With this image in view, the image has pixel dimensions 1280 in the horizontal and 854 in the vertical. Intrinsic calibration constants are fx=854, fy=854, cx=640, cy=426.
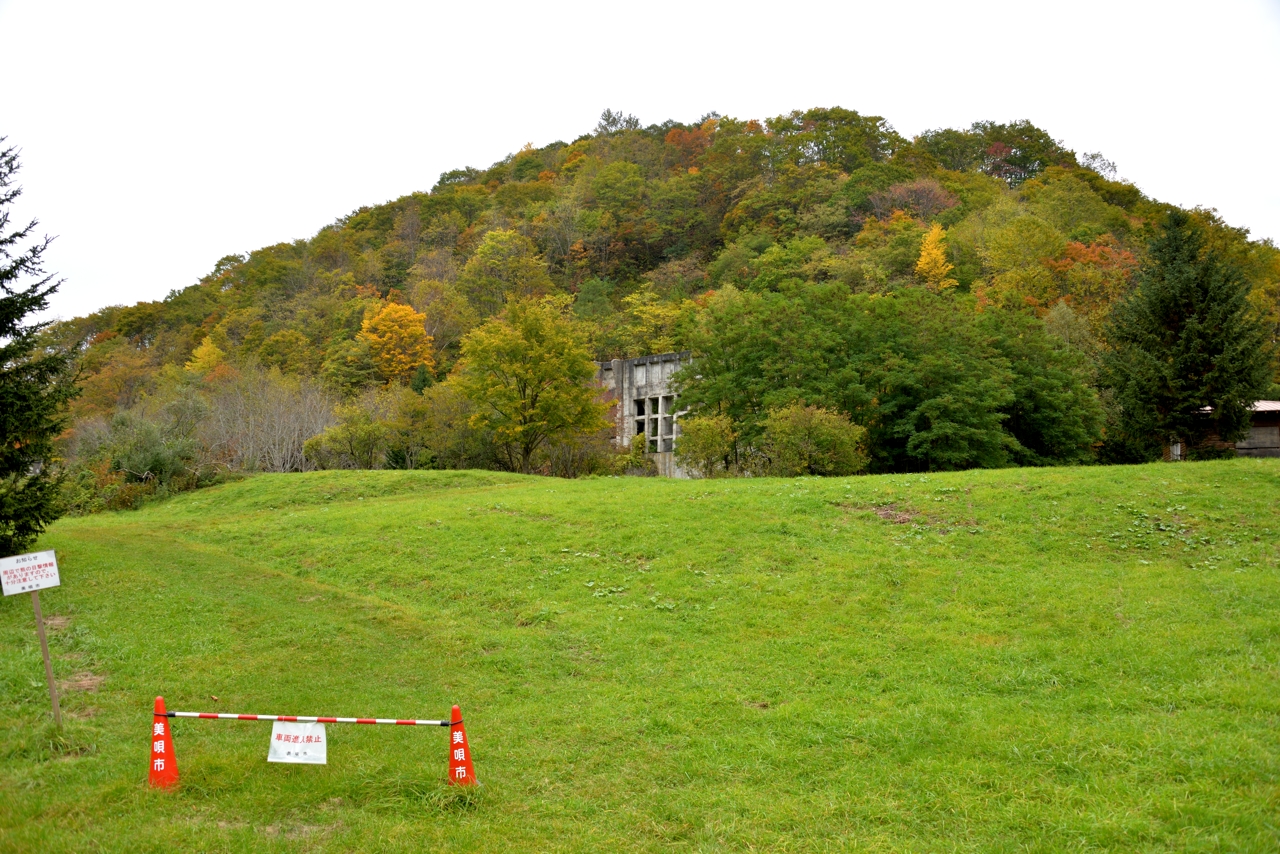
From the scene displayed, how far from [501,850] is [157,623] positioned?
28.4ft

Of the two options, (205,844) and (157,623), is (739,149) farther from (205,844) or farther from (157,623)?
(205,844)

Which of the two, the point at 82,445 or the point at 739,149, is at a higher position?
the point at 739,149

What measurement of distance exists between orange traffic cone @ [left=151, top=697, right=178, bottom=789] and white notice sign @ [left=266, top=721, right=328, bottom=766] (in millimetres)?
1049

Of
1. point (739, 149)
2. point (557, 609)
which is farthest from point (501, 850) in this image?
point (739, 149)

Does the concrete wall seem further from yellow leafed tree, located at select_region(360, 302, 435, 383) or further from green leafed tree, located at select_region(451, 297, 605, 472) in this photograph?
yellow leafed tree, located at select_region(360, 302, 435, 383)

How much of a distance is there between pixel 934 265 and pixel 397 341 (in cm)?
3630

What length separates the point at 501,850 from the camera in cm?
664

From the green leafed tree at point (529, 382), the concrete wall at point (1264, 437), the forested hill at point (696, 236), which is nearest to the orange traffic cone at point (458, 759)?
the green leafed tree at point (529, 382)

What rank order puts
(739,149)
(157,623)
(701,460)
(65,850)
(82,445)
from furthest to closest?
1. (739,149)
2. (82,445)
3. (701,460)
4. (157,623)
5. (65,850)

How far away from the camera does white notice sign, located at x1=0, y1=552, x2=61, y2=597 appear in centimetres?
817

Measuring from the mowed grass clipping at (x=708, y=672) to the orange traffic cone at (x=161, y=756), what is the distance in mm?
146

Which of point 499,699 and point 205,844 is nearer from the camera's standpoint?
point 205,844

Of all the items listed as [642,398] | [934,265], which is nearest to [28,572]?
[642,398]

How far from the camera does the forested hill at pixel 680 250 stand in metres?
49.7
